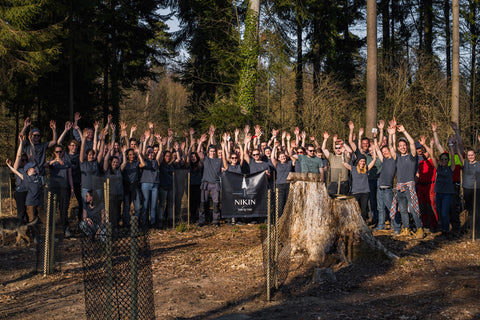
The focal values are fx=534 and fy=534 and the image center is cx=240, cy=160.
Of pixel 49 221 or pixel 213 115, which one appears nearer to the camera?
pixel 49 221

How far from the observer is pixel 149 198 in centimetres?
1325

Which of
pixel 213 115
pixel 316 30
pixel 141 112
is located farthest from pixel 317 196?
pixel 141 112

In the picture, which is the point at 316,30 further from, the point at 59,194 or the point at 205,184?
the point at 59,194

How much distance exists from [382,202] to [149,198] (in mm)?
5586

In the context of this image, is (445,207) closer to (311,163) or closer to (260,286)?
(311,163)

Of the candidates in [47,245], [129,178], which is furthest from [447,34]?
[47,245]

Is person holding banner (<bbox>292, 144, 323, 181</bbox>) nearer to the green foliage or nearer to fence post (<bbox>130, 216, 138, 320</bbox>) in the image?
the green foliage

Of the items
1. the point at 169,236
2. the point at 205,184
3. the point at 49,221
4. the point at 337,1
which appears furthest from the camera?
the point at 337,1

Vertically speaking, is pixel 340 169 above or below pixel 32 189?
above

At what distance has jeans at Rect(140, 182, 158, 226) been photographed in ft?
43.1

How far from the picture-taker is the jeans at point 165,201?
44.6 ft

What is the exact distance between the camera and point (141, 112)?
120 feet

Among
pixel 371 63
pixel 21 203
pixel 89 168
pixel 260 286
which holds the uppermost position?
pixel 371 63

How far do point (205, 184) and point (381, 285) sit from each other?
6837 millimetres
